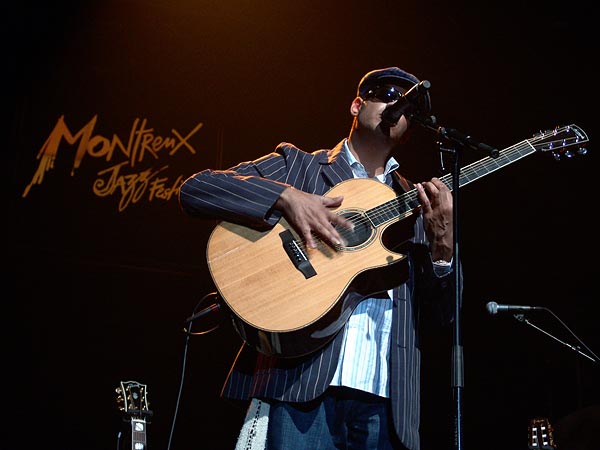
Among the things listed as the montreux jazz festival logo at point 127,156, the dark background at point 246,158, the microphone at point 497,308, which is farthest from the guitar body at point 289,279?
the montreux jazz festival logo at point 127,156

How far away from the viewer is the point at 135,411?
3.79 metres

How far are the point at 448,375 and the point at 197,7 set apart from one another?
361cm

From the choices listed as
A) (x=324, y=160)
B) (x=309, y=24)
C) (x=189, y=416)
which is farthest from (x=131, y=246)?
(x=324, y=160)

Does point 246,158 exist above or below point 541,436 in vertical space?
above

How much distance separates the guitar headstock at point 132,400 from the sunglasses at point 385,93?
1.94 meters

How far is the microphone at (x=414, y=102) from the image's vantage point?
8.86 feet

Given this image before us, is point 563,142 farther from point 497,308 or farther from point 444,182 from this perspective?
point 497,308

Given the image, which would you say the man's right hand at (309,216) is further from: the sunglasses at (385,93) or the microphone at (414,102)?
the sunglasses at (385,93)

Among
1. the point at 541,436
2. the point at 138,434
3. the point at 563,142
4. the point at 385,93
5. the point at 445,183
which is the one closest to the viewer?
the point at 445,183

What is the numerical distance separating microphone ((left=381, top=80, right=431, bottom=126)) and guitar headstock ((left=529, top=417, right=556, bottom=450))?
2466 millimetres

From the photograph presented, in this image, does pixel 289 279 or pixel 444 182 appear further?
pixel 444 182

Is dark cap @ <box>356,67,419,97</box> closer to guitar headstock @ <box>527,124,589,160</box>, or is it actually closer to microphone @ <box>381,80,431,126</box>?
microphone @ <box>381,80,431,126</box>

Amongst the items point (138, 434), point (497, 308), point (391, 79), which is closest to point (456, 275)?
point (391, 79)

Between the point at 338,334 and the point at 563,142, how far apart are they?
4.38 ft
